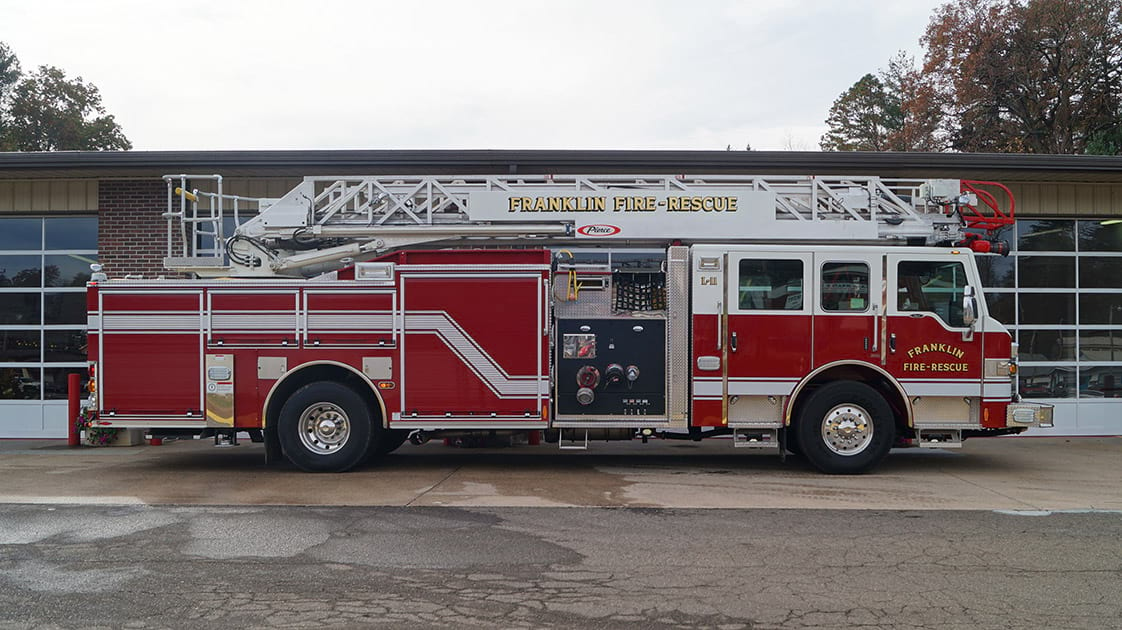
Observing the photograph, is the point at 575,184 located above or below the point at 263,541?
above

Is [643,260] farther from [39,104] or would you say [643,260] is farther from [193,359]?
[39,104]

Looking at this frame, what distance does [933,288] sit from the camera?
33.4 feet

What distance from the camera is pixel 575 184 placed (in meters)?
10.7

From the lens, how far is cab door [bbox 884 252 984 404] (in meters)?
10.1

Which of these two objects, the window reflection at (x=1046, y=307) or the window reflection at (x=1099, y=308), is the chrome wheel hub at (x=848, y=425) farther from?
the window reflection at (x=1099, y=308)

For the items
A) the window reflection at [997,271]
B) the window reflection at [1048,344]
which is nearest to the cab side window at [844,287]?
the window reflection at [997,271]

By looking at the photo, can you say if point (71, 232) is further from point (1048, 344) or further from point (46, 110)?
point (46, 110)

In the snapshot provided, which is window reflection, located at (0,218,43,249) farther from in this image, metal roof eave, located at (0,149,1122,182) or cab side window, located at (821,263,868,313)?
cab side window, located at (821,263,868,313)

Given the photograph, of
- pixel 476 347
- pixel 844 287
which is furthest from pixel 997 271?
pixel 476 347

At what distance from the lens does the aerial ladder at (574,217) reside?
10.4m


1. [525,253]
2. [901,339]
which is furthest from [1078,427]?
[525,253]

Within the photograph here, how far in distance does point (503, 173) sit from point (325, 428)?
606 centimetres

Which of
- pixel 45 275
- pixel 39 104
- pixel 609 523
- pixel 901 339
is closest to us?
pixel 609 523

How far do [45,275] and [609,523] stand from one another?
12.0 metres
